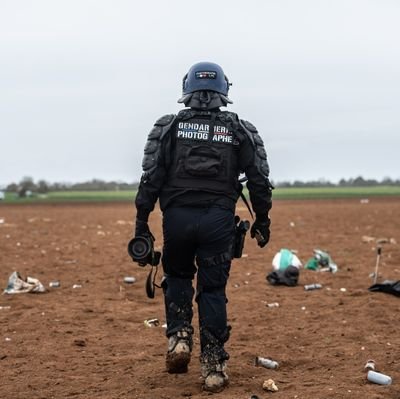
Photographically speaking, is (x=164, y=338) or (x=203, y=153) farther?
(x=164, y=338)

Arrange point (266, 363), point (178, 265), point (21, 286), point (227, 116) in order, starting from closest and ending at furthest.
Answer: point (227, 116), point (178, 265), point (266, 363), point (21, 286)

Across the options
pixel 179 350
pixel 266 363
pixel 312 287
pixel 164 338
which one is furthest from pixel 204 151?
pixel 312 287

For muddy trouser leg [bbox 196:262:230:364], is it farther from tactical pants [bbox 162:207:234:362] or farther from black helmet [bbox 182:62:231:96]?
black helmet [bbox 182:62:231:96]

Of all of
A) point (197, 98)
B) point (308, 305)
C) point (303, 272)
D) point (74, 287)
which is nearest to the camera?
point (197, 98)

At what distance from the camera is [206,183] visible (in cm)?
562

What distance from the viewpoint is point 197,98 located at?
5.73m

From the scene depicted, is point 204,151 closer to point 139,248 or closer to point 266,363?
point 139,248

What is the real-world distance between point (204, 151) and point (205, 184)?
0.26m

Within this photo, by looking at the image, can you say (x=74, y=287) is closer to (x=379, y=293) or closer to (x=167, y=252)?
(x=379, y=293)

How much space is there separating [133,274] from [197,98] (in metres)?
7.43

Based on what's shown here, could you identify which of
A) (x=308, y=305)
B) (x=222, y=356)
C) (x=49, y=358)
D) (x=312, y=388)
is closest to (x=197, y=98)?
(x=222, y=356)

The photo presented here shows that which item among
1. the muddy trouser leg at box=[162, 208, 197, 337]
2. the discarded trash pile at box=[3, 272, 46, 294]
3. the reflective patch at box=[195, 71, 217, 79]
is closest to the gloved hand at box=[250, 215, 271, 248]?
the muddy trouser leg at box=[162, 208, 197, 337]

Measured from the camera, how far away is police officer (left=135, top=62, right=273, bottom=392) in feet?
18.4

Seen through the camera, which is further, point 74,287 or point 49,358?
point 74,287
